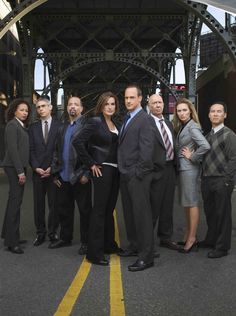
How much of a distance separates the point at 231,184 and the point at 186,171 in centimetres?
61

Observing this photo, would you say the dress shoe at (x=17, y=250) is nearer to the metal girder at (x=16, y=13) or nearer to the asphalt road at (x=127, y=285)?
the asphalt road at (x=127, y=285)

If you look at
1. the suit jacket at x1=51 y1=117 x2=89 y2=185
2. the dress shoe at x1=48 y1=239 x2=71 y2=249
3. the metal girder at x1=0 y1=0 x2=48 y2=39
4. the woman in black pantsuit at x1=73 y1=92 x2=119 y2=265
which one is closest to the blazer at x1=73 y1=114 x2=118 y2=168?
the woman in black pantsuit at x1=73 y1=92 x2=119 y2=265

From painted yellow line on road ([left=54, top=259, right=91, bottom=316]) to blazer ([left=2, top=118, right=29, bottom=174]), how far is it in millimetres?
1654

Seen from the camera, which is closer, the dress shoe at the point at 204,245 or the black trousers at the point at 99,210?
the black trousers at the point at 99,210

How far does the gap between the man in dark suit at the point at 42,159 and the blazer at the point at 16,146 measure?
17cm

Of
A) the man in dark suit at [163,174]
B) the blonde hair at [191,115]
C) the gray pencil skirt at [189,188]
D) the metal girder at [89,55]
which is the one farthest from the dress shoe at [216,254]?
the metal girder at [89,55]

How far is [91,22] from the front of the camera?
970 inches

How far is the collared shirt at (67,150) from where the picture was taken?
6.73 metres

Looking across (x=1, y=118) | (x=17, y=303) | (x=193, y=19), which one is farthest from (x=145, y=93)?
(x=17, y=303)

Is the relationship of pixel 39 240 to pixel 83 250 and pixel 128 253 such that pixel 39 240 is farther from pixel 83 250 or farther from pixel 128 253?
pixel 128 253

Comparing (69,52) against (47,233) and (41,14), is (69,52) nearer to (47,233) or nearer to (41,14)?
(41,14)

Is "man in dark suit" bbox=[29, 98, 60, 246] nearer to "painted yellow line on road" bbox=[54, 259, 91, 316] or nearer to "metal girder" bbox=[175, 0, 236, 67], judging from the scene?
"painted yellow line on road" bbox=[54, 259, 91, 316]

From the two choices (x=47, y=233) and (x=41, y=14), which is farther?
(x=41, y=14)

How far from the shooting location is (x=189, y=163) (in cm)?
664
